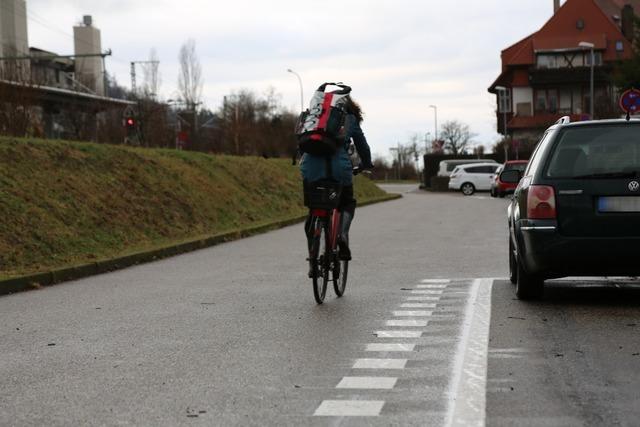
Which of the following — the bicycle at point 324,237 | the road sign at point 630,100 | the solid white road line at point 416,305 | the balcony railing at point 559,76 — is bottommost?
the solid white road line at point 416,305

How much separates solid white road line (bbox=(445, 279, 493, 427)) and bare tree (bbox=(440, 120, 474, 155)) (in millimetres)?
112644

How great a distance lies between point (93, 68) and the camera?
359 ft

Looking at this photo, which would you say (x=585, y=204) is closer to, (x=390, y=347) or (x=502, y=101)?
(x=390, y=347)

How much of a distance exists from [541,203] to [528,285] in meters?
0.87

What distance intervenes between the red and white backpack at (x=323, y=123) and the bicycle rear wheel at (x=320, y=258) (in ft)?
2.17

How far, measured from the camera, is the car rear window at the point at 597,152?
29.8 ft

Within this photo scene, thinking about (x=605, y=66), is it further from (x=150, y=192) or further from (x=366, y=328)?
(x=366, y=328)

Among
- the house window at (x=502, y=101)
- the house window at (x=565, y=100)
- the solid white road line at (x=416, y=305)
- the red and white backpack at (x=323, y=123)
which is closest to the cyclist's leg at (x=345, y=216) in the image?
the red and white backpack at (x=323, y=123)

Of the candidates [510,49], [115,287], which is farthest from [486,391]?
[510,49]

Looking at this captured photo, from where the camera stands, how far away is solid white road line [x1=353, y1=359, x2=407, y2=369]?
21.2ft

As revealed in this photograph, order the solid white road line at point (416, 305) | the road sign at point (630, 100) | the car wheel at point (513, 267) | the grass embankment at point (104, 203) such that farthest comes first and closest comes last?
the road sign at point (630, 100) → the grass embankment at point (104, 203) → the car wheel at point (513, 267) → the solid white road line at point (416, 305)

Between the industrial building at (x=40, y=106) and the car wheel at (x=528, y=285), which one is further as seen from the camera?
the industrial building at (x=40, y=106)

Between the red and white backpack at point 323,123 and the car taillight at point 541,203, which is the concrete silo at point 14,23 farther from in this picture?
the car taillight at point 541,203

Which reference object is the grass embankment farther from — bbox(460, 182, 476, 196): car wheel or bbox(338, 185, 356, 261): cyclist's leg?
bbox(460, 182, 476, 196): car wheel
